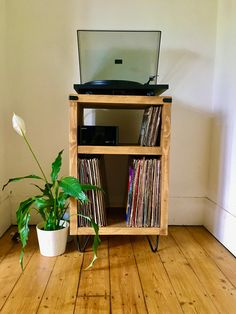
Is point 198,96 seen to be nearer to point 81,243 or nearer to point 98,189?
point 98,189

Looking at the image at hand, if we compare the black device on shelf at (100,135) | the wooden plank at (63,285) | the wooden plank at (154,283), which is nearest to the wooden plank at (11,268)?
the wooden plank at (63,285)

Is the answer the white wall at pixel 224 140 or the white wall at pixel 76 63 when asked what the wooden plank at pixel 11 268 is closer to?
the white wall at pixel 76 63

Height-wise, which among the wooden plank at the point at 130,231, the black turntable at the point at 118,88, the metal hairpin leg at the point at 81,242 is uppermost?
the black turntable at the point at 118,88

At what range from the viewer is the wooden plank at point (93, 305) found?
2.80 ft

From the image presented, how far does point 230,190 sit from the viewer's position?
136 centimetres

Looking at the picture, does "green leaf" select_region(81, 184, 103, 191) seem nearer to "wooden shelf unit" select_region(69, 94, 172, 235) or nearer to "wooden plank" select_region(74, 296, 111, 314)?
"wooden shelf unit" select_region(69, 94, 172, 235)

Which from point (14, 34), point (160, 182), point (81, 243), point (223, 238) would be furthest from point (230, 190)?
point (14, 34)

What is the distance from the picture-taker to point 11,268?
112 cm

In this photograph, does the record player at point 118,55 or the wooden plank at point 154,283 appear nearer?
the wooden plank at point 154,283

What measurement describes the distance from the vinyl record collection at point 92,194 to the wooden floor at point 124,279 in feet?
0.59

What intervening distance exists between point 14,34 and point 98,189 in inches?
41.9

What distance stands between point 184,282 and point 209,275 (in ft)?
0.45

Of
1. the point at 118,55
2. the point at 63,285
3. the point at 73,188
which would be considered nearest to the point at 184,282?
the point at 63,285

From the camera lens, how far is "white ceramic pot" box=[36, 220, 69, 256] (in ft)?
3.92
